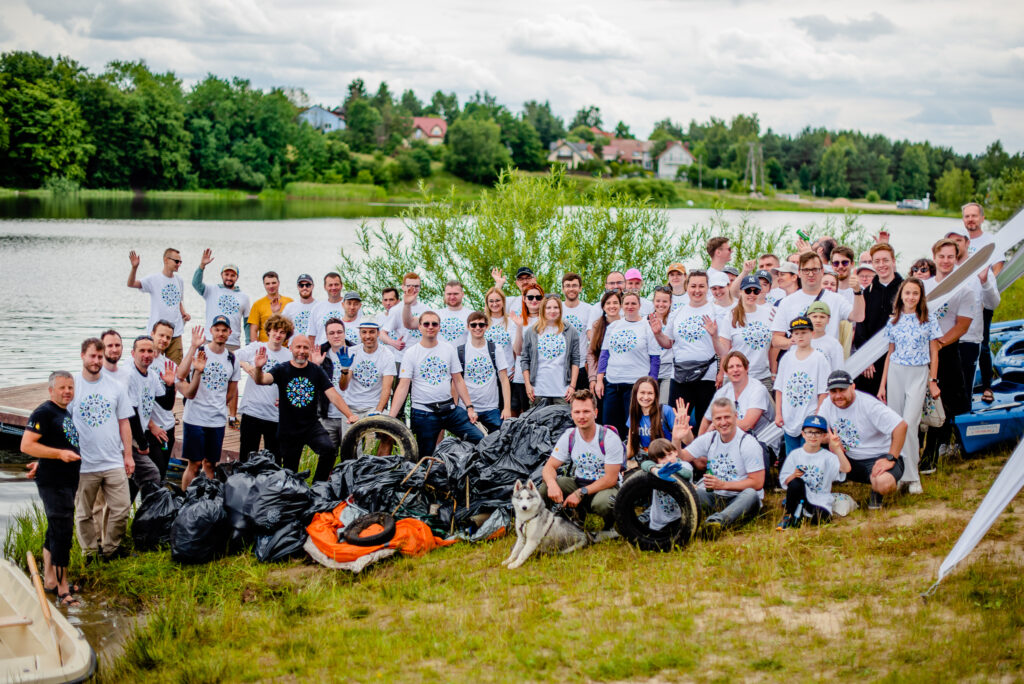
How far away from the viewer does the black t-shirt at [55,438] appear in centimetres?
707

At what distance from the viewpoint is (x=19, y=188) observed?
64875 millimetres

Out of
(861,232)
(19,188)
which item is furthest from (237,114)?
(861,232)

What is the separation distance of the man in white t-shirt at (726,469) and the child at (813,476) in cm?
28

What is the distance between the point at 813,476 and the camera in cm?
734

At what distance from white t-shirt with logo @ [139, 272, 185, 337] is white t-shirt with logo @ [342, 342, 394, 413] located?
126 inches

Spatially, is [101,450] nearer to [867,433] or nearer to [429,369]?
[429,369]

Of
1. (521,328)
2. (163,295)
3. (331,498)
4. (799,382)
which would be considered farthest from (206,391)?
(799,382)

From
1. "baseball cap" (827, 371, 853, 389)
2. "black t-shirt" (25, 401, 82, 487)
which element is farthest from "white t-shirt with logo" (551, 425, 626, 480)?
"black t-shirt" (25, 401, 82, 487)

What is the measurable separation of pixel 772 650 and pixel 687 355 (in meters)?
3.69

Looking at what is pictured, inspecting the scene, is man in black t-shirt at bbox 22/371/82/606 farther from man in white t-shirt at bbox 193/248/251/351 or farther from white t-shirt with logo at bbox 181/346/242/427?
man in white t-shirt at bbox 193/248/251/351

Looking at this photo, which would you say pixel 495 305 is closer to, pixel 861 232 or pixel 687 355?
pixel 687 355

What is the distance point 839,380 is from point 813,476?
0.83m

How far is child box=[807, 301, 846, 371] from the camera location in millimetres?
7820

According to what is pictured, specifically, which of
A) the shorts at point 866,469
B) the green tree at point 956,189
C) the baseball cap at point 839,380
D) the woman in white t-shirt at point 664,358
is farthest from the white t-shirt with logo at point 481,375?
the green tree at point 956,189
